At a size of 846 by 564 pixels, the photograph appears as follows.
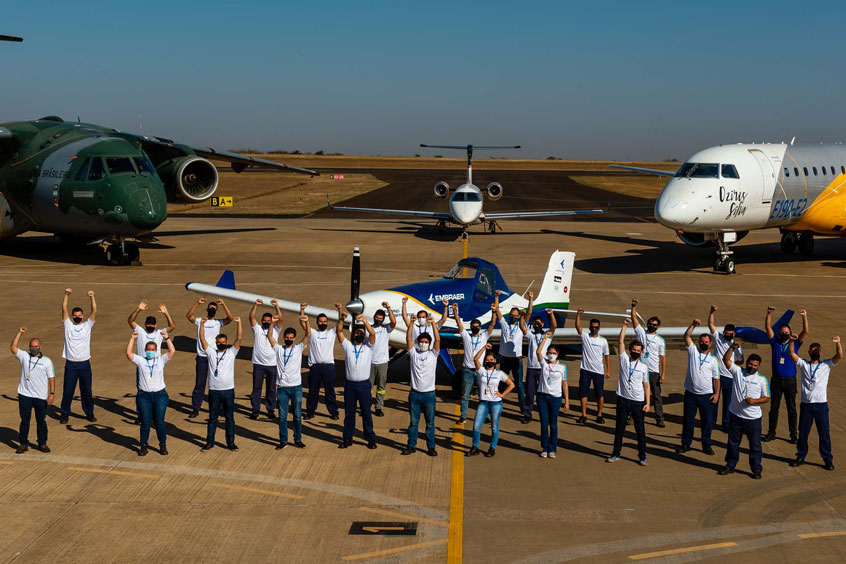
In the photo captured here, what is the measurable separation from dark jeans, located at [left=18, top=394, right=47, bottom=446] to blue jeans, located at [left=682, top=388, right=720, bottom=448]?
902cm

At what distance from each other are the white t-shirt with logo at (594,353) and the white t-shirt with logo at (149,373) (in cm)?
638

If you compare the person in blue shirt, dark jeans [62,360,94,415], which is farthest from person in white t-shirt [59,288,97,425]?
the person in blue shirt

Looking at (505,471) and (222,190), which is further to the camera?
(222,190)

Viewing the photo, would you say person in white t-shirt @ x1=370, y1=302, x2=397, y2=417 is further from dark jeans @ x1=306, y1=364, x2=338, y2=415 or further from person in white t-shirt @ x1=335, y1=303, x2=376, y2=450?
person in white t-shirt @ x1=335, y1=303, x2=376, y2=450

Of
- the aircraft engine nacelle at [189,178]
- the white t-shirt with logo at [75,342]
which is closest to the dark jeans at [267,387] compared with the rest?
the white t-shirt with logo at [75,342]

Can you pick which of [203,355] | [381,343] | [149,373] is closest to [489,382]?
[381,343]

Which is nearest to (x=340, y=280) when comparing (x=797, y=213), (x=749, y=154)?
(x=749, y=154)

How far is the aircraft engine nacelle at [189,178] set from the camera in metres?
31.9

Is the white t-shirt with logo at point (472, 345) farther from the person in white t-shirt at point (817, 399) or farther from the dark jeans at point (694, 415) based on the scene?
the person in white t-shirt at point (817, 399)

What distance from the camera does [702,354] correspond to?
11414 mm

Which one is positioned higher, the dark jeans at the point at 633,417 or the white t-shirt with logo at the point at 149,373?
the white t-shirt with logo at the point at 149,373

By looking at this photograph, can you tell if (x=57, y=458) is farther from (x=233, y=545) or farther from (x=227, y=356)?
(x=233, y=545)

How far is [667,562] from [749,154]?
22710mm

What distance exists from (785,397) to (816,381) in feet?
3.80
